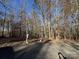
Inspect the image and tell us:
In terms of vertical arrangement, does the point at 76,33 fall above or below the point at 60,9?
below

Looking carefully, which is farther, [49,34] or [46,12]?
[49,34]

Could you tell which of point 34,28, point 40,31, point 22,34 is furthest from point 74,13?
point 22,34

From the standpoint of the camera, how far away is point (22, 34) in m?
74.9

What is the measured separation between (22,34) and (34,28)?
24.7 ft

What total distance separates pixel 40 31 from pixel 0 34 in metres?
15.2

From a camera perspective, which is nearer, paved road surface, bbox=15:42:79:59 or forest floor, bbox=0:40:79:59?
paved road surface, bbox=15:42:79:59

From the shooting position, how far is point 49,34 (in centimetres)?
5625

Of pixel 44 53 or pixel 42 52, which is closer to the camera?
pixel 44 53

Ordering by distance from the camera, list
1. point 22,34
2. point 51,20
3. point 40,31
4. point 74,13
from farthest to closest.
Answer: point 22,34, point 40,31, point 51,20, point 74,13

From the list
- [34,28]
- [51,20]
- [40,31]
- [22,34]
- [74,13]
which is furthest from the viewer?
[22,34]

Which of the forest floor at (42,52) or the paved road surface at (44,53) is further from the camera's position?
the forest floor at (42,52)

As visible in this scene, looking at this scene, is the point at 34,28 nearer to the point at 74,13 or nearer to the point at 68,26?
the point at 68,26

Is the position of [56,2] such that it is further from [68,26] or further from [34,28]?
[34,28]

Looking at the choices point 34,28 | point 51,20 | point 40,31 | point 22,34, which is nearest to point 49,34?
point 51,20
